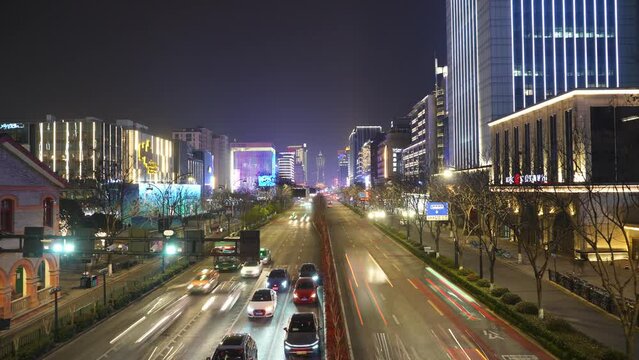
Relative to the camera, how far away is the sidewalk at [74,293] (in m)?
29.1

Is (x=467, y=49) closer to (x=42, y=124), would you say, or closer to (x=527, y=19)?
(x=527, y=19)

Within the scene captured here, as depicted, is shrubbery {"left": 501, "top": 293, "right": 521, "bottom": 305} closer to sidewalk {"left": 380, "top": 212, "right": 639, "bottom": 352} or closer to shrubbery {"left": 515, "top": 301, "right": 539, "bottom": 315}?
sidewalk {"left": 380, "top": 212, "right": 639, "bottom": 352}

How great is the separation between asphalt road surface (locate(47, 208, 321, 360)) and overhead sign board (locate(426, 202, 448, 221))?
1675 centimetres

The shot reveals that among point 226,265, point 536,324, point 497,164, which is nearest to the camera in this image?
point 536,324

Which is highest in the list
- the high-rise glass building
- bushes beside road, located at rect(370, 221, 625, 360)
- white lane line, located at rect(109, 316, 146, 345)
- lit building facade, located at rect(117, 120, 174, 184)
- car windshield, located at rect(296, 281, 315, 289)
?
the high-rise glass building

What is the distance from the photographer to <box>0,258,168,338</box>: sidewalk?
29109 mm

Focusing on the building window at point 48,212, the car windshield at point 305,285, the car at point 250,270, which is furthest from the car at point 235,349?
the building window at point 48,212

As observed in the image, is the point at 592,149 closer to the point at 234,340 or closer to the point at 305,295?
the point at 305,295

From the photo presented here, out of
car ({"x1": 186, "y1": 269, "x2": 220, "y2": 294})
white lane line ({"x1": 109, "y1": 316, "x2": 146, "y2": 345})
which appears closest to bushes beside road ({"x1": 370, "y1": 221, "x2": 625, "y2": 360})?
car ({"x1": 186, "y1": 269, "x2": 220, "y2": 294})

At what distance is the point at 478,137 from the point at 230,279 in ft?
207

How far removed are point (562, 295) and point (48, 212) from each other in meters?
35.7

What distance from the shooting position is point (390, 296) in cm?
3338

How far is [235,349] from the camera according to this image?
1873 cm

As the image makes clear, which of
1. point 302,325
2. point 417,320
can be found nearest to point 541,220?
point 417,320
